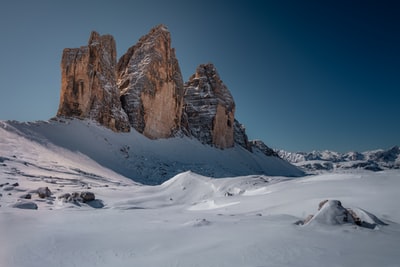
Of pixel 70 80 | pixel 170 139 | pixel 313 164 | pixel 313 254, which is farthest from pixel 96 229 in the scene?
pixel 313 164

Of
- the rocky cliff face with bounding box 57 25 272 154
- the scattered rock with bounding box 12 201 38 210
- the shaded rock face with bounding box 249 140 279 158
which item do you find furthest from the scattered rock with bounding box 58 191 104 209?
the shaded rock face with bounding box 249 140 279 158

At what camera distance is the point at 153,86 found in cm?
4281

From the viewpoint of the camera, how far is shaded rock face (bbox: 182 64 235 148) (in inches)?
2229

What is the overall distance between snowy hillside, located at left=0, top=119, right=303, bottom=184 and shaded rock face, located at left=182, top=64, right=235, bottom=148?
11.3m

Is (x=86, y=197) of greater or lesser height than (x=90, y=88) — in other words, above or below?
below

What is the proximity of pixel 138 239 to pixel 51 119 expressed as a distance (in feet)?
99.6

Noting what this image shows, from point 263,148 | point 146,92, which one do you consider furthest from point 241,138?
point 146,92

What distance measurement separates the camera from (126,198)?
944 centimetres

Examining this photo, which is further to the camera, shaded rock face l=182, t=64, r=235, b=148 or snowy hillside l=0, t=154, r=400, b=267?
shaded rock face l=182, t=64, r=235, b=148

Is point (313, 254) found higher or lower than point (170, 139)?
lower

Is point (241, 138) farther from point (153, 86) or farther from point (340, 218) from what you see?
point (340, 218)

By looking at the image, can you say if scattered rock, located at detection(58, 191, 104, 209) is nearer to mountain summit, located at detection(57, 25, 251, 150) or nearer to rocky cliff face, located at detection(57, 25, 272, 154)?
mountain summit, located at detection(57, 25, 251, 150)

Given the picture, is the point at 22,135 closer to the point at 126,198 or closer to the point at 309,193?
the point at 126,198

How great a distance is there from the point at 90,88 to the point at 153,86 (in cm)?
1192
